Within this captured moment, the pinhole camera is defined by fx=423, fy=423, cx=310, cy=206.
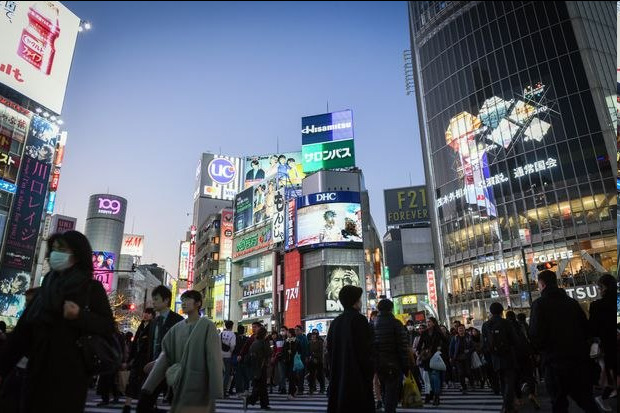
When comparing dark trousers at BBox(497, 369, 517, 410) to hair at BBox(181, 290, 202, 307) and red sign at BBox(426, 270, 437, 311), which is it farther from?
red sign at BBox(426, 270, 437, 311)

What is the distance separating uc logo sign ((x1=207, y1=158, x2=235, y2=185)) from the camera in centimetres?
7406

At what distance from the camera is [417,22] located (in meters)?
55.9

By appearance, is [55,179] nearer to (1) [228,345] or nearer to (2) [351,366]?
(1) [228,345]

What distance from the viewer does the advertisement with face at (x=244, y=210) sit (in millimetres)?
52062

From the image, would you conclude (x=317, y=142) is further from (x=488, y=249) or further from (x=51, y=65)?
(x=51, y=65)

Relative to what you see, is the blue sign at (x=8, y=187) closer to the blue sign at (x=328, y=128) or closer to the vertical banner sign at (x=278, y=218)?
the vertical banner sign at (x=278, y=218)

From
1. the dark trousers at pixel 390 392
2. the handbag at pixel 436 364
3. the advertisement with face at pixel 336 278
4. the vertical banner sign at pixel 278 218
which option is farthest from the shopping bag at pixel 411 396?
the vertical banner sign at pixel 278 218

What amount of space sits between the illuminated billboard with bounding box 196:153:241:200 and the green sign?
2905cm

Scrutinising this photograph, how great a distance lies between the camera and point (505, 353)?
6402mm

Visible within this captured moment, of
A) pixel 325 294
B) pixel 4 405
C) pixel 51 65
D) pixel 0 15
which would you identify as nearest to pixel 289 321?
pixel 325 294

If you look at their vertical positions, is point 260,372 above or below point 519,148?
below

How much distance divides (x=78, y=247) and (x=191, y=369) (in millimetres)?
1602

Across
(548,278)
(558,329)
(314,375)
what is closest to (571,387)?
(558,329)

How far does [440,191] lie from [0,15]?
44369mm
